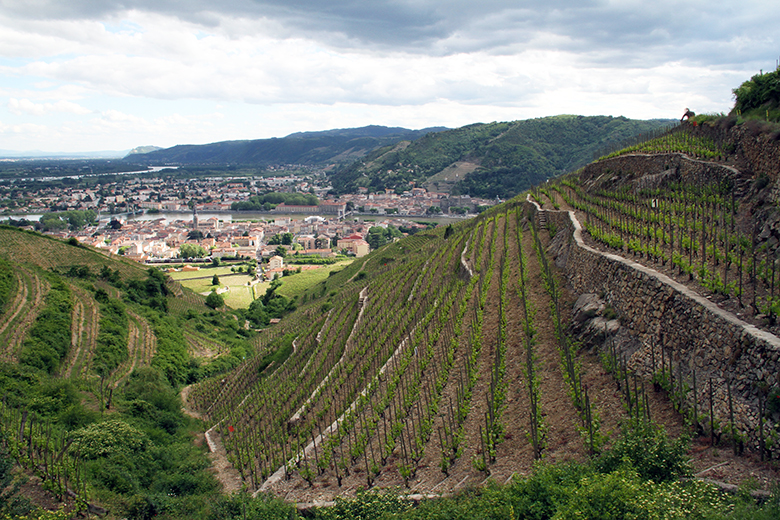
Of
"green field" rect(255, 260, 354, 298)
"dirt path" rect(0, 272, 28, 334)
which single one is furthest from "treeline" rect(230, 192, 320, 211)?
"dirt path" rect(0, 272, 28, 334)

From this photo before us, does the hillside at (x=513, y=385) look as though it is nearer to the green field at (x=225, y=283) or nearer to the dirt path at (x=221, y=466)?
the dirt path at (x=221, y=466)

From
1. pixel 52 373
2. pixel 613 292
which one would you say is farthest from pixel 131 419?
pixel 613 292

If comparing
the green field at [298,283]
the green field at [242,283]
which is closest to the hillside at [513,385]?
the green field at [242,283]

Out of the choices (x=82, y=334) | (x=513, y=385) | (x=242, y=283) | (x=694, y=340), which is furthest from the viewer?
(x=242, y=283)

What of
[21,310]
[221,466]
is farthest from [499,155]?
[221,466]

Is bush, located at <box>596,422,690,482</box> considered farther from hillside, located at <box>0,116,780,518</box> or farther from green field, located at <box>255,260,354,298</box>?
green field, located at <box>255,260,354,298</box>

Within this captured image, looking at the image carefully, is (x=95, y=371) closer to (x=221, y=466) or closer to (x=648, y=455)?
(x=221, y=466)
